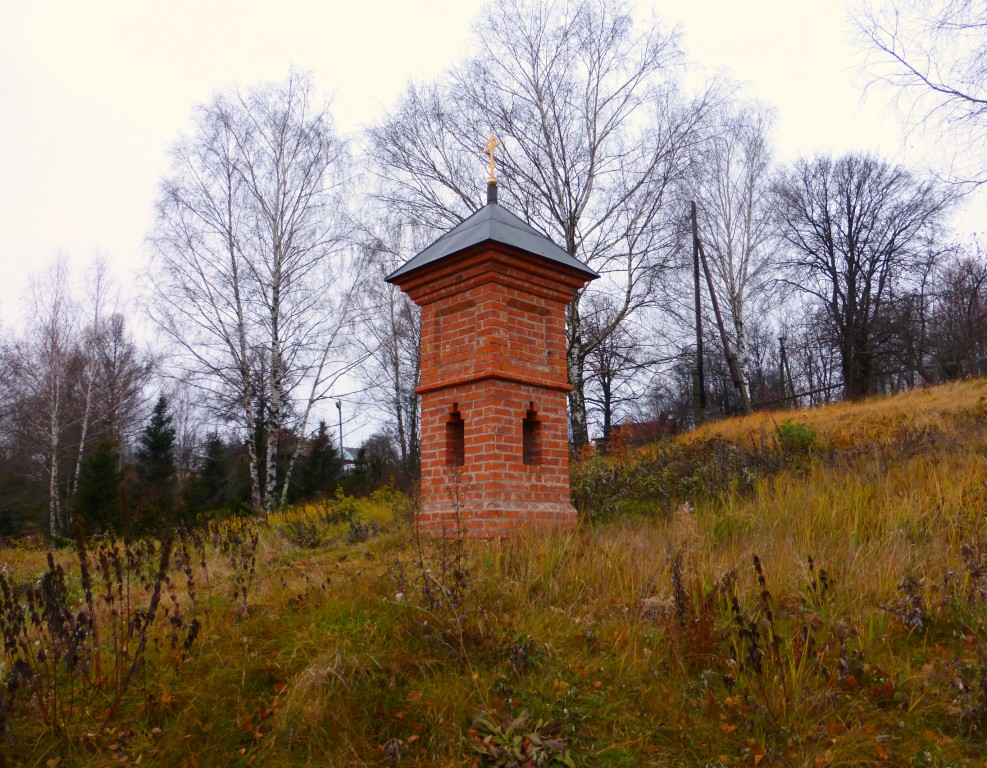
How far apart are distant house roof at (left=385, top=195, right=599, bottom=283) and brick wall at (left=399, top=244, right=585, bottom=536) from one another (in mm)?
76

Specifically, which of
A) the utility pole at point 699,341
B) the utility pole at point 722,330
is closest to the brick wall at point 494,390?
the utility pole at point 699,341

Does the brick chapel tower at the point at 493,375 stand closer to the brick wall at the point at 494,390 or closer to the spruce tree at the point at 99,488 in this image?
the brick wall at the point at 494,390

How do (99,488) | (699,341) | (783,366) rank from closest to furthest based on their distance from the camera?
1. (99,488)
2. (699,341)
3. (783,366)

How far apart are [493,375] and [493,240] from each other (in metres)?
1.07

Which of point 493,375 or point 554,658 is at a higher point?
point 493,375

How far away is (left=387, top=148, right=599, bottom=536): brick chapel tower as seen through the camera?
5.57m

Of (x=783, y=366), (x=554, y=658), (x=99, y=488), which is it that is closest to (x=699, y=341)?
(x=783, y=366)

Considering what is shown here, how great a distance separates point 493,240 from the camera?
5547 mm

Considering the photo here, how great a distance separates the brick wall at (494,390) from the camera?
18.2 feet

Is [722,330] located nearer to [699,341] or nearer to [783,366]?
[699,341]

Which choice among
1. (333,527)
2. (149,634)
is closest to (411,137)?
(333,527)

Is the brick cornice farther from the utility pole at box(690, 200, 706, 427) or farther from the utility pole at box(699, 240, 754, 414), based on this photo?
the utility pole at box(699, 240, 754, 414)

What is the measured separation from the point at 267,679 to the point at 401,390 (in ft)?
61.3

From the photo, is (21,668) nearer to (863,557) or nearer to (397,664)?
(397,664)
